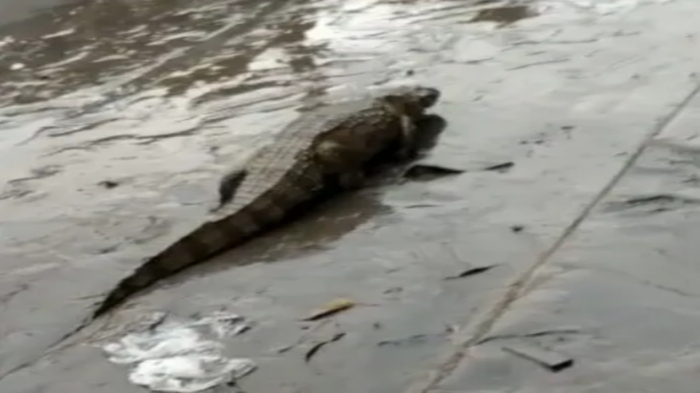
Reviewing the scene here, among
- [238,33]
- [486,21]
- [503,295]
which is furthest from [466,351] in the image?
[238,33]

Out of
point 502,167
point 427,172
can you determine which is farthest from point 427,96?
point 502,167

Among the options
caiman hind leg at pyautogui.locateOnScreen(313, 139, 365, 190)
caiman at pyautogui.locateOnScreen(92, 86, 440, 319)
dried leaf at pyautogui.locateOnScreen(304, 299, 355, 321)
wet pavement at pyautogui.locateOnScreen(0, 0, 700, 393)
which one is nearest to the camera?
wet pavement at pyautogui.locateOnScreen(0, 0, 700, 393)

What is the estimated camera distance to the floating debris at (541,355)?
339cm

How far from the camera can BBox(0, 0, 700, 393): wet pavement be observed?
3.63 metres

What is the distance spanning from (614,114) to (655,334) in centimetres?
231

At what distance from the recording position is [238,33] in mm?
8812

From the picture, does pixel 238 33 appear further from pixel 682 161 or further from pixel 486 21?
pixel 682 161

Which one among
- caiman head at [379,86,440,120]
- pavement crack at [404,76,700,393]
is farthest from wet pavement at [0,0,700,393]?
caiman head at [379,86,440,120]

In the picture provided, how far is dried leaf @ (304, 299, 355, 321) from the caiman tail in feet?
2.65

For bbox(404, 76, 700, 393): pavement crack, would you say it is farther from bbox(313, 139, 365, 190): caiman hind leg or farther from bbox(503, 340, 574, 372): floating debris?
bbox(313, 139, 365, 190): caiman hind leg

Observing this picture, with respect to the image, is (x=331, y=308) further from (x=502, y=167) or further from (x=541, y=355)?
(x=502, y=167)

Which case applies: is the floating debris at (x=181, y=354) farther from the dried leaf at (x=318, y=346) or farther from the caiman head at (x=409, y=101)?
the caiman head at (x=409, y=101)

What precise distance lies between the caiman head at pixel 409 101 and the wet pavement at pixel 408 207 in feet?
0.44

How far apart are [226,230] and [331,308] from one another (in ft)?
2.96
